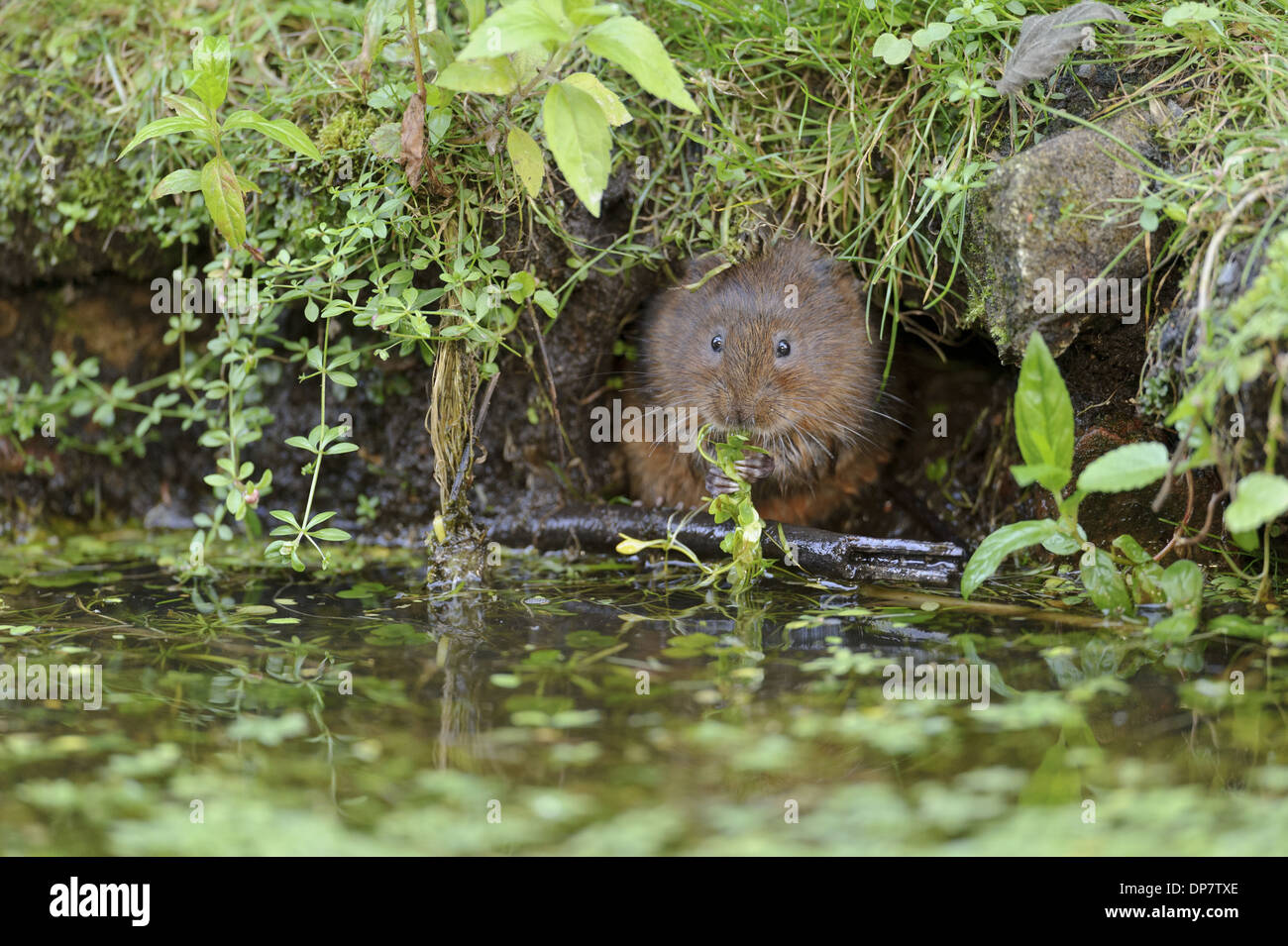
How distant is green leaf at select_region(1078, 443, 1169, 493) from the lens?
7.79 ft

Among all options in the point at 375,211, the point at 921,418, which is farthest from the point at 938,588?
the point at 375,211

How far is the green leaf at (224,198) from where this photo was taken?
10.1ft

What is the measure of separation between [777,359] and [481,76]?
137 cm

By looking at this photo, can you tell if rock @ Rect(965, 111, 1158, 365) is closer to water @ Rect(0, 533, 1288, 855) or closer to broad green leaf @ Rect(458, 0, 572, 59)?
water @ Rect(0, 533, 1288, 855)

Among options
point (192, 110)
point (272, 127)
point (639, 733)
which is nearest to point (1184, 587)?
point (639, 733)

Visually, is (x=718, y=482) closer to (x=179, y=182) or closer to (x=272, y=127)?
(x=272, y=127)

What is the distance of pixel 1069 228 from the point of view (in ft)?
9.87

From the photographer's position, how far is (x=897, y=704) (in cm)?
236

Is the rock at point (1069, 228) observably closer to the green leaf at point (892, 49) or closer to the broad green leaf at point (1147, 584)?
the green leaf at point (892, 49)

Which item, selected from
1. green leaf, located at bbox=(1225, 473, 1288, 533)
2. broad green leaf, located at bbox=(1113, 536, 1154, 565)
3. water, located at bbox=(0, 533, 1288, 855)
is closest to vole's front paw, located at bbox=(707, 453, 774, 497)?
water, located at bbox=(0, 533, 1288, 855)

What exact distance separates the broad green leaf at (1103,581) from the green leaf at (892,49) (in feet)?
5.01

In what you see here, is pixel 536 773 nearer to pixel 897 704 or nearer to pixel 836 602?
pixel 897 704

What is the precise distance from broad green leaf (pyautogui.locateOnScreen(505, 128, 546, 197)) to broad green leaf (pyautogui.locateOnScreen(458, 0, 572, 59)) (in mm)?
381

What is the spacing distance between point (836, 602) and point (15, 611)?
2.41 meters
